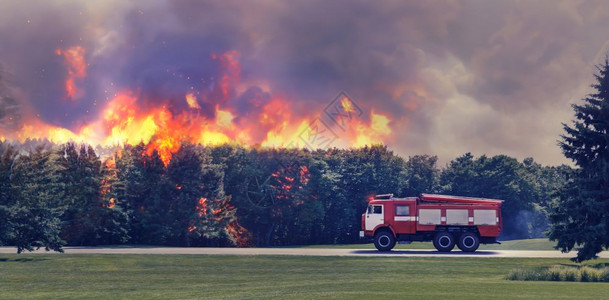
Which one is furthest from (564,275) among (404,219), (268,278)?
(404,219)

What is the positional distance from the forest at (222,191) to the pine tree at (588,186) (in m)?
1.01

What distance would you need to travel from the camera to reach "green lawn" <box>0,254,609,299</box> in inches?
1001

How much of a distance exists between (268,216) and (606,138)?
166 ft

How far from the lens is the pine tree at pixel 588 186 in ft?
123

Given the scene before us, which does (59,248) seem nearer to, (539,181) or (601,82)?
(601,82)

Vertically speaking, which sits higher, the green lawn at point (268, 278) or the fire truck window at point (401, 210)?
the fire truck window at point (401, 210)

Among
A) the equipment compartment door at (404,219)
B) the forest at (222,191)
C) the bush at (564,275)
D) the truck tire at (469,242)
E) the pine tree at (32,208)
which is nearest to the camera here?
the bush at (564,275)

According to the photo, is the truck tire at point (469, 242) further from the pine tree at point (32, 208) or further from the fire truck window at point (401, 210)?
the pine tree at point (32, 208)

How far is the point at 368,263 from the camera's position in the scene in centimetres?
3888

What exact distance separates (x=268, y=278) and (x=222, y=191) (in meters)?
42.5

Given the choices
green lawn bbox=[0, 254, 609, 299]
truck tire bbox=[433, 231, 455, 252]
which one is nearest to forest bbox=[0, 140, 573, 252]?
green lawn bbox=[0, 254, 609, 299]

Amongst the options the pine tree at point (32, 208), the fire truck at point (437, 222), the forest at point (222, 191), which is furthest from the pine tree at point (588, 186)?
the pine tree at point (32, 208)

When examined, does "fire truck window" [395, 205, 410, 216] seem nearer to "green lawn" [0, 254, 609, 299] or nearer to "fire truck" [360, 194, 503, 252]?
"fire truck" [360, 194, 503, 252]

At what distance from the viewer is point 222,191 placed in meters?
73.8
